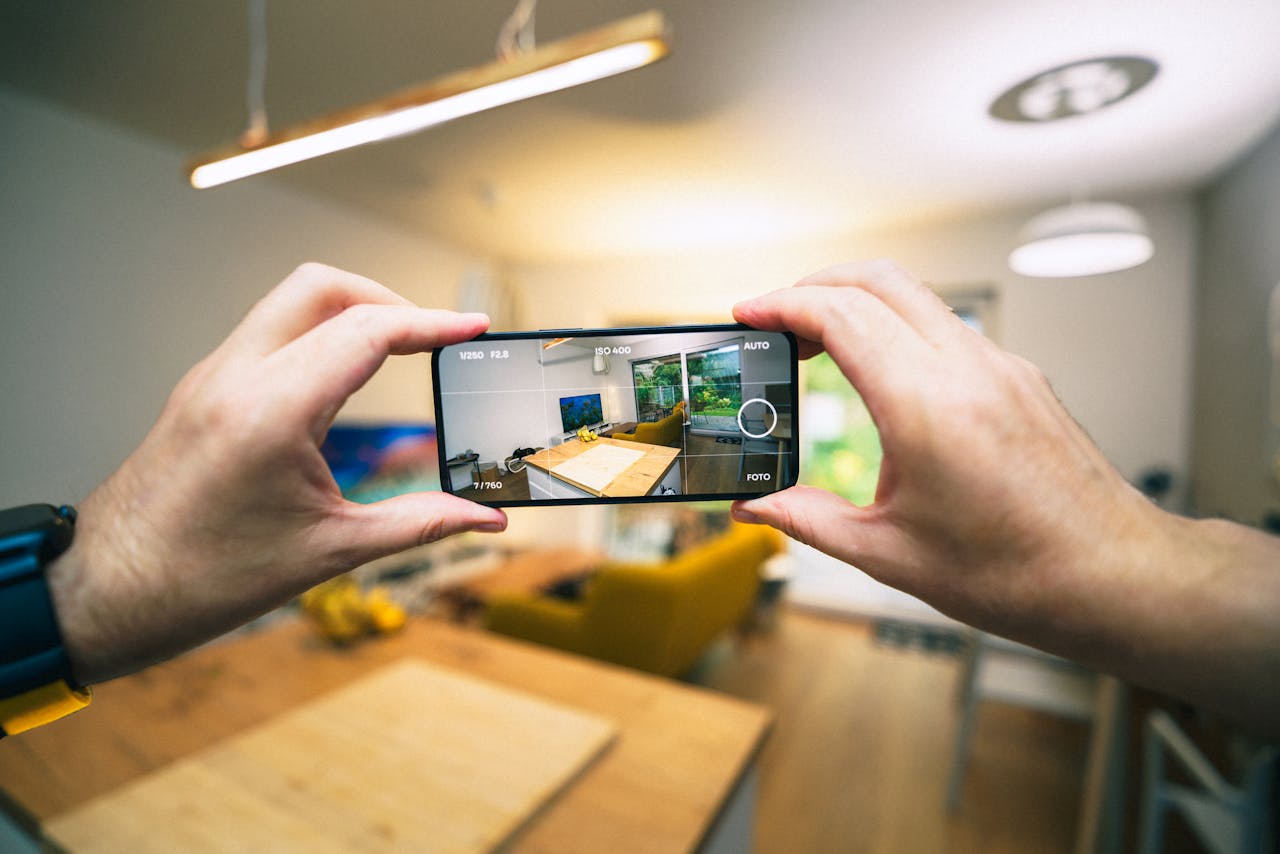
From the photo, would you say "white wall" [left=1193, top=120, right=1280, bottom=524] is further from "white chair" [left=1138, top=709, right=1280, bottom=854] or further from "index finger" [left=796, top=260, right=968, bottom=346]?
"index finger" [left=796, top=260, right=968, bottom=346]

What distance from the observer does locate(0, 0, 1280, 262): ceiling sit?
1.49 metres

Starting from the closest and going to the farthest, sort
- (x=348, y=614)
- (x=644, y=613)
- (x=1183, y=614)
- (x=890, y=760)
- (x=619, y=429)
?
(x=1183, y=614) < (x=619, y=429) < (x=348, y=614) < (x=644, y=613) < (x=890, y=760)

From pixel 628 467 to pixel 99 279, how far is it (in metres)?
2.82

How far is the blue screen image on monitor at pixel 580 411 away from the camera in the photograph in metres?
Answer: 0.59

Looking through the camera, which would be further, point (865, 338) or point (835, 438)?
point (835, 438)

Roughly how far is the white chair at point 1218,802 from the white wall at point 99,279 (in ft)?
12.4

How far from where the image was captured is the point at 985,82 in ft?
5.73

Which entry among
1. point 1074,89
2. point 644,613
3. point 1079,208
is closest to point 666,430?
point 644,613

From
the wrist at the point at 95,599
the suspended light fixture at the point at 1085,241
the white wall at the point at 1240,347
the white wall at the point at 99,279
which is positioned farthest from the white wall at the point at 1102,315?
the wrist at the point at 95,599

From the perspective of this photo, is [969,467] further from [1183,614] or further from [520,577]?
[520,577]

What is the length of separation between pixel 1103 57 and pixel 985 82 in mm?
325

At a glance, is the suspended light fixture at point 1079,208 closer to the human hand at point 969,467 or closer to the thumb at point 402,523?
the human hand at point 969,467

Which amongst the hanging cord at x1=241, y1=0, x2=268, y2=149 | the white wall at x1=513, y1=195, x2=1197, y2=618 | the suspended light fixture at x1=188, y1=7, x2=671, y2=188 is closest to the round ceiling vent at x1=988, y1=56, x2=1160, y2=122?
the white wall at x1=513, y1=195, x2=1197, y2=618

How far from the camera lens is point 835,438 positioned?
399 cm
